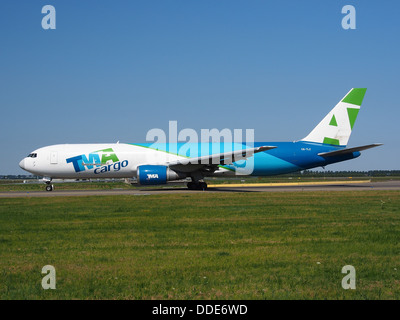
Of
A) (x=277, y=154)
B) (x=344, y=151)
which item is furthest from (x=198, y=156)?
(x=344, y=151)

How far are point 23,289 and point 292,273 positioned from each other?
432 centimetres

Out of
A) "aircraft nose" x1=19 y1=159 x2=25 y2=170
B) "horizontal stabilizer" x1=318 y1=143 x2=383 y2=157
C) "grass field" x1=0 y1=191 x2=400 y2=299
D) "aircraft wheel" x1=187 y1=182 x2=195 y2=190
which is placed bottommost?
"aircraft wheel" x1=187 y1=182 x2=195 y2=190

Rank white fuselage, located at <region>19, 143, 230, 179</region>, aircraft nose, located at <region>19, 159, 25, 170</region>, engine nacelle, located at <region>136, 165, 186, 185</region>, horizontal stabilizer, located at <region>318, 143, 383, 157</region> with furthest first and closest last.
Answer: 1. aircraft nose, located at <region>19, 159, 25, 170</region>
2. white fuselage, located at <region>19, 143, 230, 179</region>
3. horizontal stabilizer, located at <region>318, 143, 383, 157</region>
4. engine nacelle, located at <region>136, 165, 186, 185</region>

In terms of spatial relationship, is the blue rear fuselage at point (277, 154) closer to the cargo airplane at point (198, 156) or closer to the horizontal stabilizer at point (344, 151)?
the cargo airplane at point (198, 156)

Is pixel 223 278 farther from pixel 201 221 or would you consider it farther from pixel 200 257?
pixel 201 221

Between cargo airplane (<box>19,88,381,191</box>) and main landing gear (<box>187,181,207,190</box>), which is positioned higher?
cargo airplane (<box>19,88,381,191</box>)

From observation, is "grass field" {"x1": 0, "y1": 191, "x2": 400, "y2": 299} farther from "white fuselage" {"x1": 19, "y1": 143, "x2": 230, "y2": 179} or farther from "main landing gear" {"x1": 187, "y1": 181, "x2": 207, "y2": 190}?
"white fuselage" {"x1": 19, "y1": 143, "x2": 230, "y2": 179}

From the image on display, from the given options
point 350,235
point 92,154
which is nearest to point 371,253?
point 350,235

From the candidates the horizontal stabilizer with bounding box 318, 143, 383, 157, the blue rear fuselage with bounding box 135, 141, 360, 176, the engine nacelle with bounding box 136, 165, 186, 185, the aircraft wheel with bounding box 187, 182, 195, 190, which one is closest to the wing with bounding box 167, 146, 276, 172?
the engine nacelle with bounding box 136, 165, 186, 185

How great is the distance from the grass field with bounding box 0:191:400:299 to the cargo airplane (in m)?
17.4

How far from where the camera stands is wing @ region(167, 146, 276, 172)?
3069 centimetres

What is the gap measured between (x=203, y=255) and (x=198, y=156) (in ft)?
82.9

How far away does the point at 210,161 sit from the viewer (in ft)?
103

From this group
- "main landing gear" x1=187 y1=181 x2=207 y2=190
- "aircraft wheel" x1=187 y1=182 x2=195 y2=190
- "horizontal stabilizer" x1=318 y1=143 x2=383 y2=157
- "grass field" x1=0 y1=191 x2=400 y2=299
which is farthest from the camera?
"aircraft wheel" x1=187 y1=182 x2=195 y2=190
